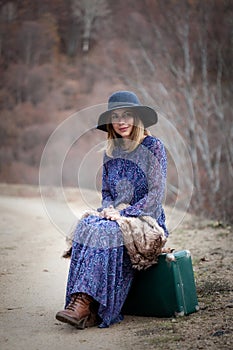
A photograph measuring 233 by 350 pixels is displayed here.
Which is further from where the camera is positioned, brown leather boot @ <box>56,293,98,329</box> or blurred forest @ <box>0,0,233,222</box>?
blurred forest @ <box>0,0,233,222</box>

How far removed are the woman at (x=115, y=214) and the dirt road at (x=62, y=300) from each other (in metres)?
0.14

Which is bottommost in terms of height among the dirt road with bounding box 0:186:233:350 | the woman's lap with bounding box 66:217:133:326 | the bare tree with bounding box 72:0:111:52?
the dirt road with bounding box 0:186:233:350

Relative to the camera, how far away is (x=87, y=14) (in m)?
16.3

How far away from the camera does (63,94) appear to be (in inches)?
678

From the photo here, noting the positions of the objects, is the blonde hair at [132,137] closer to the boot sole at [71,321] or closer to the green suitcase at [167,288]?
the green suitcase at [167,288]

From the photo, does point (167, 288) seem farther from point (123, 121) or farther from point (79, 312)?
point (123, 121)

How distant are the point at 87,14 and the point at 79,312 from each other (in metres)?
14.3

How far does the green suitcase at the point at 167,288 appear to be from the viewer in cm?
324

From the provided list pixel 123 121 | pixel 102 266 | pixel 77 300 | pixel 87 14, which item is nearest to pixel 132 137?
pixel 123 121

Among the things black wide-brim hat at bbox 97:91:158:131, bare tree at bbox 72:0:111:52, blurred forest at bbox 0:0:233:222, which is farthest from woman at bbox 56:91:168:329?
bare tree at bbox 72:0:111:52

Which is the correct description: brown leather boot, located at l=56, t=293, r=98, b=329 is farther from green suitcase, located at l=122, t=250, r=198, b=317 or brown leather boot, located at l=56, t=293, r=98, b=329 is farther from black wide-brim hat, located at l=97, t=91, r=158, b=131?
black wide-brim hat, located at l=97, t=91, r=158, b=131

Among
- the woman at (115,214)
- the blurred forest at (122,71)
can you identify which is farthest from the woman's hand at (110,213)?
the blurred forest at (122,71)

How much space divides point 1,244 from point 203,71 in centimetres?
537

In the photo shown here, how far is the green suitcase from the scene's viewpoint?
10.6 ft
